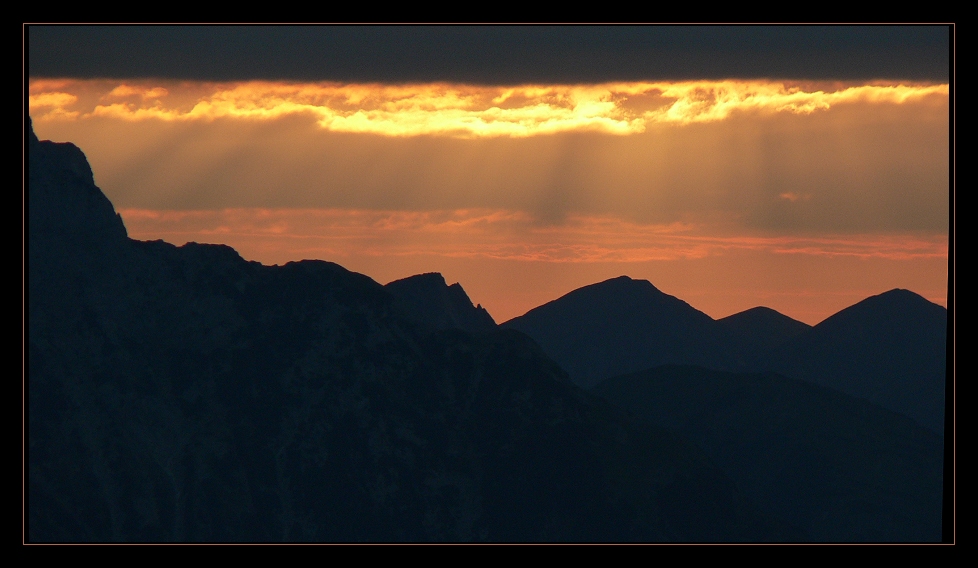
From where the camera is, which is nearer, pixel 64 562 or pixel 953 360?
pixel 64 562

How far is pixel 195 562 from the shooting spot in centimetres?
6431

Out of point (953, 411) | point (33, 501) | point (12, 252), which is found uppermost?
point (12, 252)

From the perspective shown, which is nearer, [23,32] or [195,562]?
[195,562]

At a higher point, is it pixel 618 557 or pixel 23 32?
pixel 23 32

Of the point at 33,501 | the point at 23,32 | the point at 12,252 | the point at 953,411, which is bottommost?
the point at 33,501
